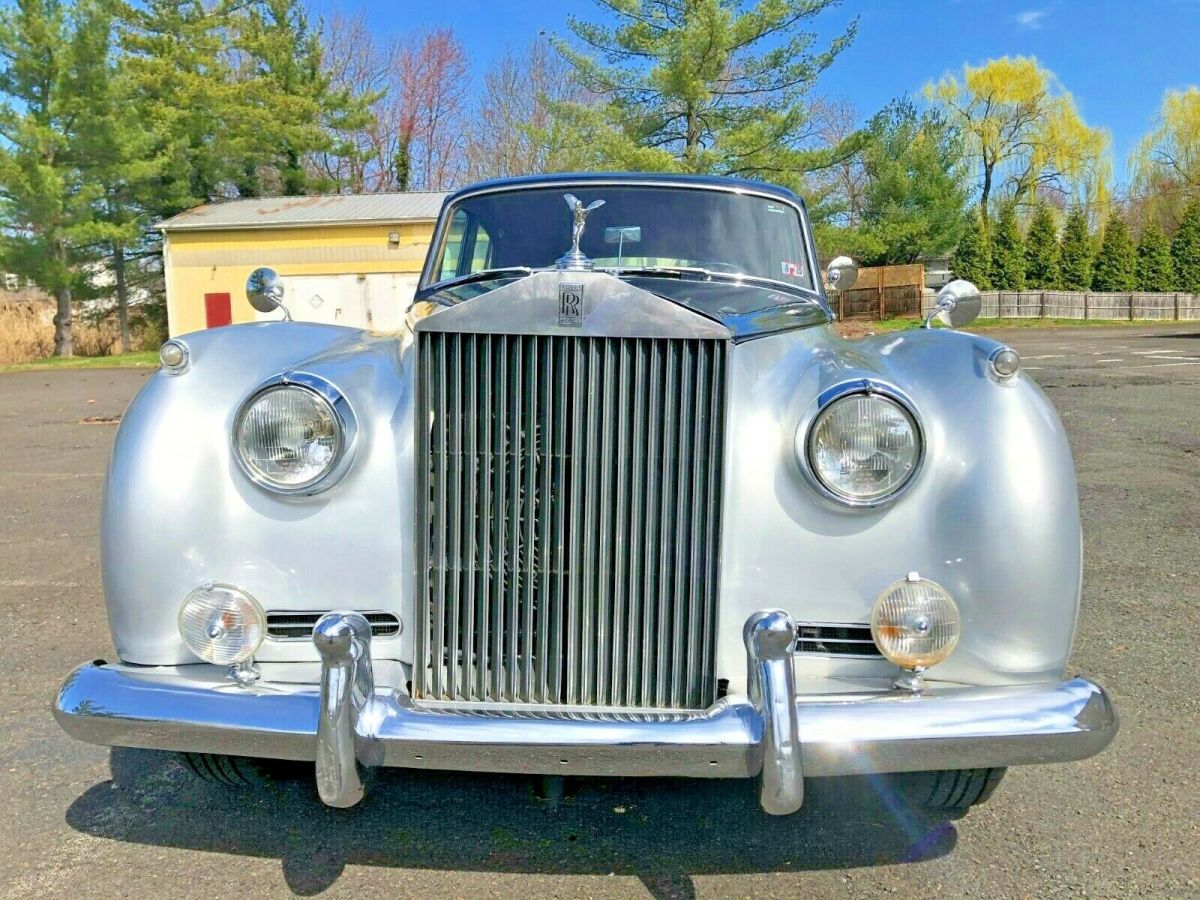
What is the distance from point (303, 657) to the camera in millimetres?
2559

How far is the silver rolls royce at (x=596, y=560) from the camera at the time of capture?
2.23 meters

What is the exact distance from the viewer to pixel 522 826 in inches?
109

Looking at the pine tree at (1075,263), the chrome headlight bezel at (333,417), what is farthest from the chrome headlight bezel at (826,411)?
the pine tree at (1075,263)

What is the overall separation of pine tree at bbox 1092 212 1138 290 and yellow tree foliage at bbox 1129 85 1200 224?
27.6 ft

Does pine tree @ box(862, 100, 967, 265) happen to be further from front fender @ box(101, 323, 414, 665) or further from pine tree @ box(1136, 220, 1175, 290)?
front fender @ box(101, 323, 414, 665)

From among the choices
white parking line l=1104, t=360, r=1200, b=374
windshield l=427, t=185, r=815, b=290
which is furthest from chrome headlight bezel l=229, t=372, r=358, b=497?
white parking line l=1104, t=360, r=1200, b=374

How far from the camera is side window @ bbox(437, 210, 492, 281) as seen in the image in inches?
155

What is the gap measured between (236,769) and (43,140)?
30.2 metres

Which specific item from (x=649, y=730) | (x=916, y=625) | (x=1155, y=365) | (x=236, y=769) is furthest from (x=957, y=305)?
(x=1155, y=365)

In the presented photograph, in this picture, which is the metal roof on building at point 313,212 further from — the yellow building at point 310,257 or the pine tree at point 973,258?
the pine tree at point 973,258

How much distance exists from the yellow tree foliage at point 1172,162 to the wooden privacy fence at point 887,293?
1949 centimetres

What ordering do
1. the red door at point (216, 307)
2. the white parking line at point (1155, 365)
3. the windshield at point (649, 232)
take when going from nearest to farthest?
the windshield at point (649, 232), the white parking line at point (1155, 365), the red door at point (216, 307)

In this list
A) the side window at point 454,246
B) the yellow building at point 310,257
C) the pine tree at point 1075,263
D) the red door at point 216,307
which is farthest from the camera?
the pine tree at point 1075,263

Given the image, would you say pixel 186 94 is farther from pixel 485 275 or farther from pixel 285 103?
pixel 485 275
